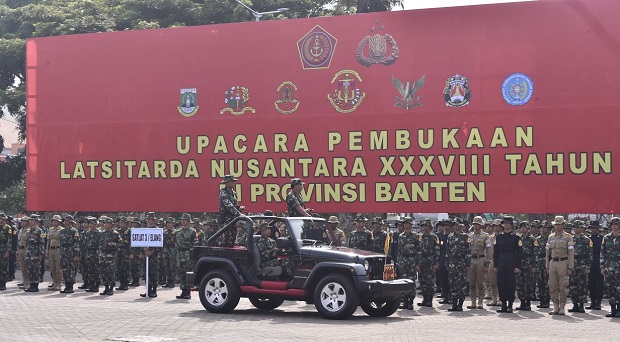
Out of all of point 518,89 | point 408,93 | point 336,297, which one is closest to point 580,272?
point 336,297

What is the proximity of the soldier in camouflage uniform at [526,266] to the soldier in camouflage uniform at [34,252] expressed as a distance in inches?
417

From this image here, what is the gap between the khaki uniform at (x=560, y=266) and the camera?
1808cm

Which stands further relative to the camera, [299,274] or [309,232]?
[309,232]

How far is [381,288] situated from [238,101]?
10758 mm

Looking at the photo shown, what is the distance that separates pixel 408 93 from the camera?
79.0ft

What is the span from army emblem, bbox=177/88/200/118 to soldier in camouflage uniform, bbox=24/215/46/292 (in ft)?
15.8

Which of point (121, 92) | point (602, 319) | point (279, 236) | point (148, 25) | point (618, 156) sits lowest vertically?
point (602, 319)

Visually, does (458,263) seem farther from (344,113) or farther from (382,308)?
(344,113)

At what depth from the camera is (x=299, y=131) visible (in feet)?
82.3

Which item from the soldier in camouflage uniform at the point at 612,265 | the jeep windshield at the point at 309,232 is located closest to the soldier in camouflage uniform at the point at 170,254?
the jeep windshield at the point at 309,232

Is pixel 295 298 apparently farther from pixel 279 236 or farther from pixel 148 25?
pixel 148 25

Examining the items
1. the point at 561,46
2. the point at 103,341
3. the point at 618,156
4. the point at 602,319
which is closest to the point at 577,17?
the point at 561,46

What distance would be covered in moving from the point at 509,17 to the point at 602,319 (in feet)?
28.1

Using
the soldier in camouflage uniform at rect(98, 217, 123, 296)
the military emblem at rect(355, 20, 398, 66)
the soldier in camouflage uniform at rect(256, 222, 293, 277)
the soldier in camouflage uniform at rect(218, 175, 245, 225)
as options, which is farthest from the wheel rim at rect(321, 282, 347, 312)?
the military emblem at rect(355, 20, 398, 66)
